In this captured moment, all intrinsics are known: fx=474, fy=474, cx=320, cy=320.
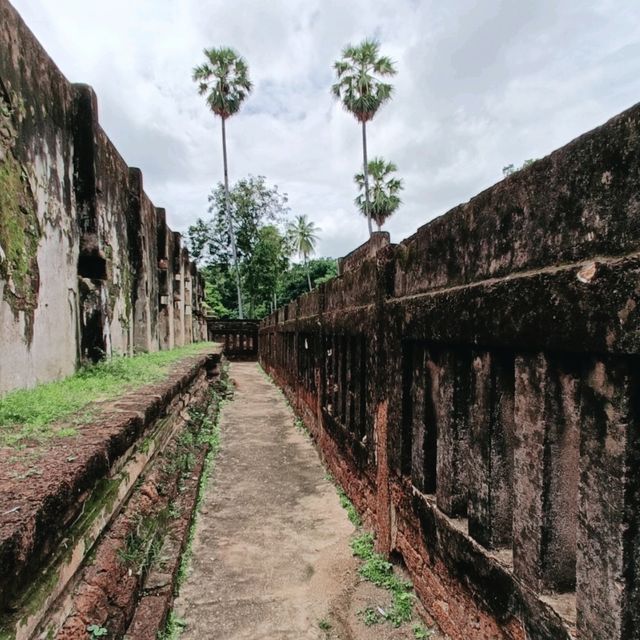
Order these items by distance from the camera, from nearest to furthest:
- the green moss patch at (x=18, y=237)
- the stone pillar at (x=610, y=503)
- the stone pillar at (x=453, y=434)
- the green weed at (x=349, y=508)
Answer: the stone pillar at (x=610, y=503), the stone pillar at (x=453, y=434), the green moss patch at (x=18, y=237), the green weed at (x=349, y=508)

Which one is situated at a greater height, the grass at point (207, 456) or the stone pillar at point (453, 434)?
the stone pillar at point (453, 434)

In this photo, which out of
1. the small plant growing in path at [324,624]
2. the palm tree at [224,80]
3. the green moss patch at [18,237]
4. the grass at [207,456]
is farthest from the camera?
the palm tree at [224,80]

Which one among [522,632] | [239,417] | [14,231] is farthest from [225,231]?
[522,632]

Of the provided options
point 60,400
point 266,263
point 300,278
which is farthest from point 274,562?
point 300,278

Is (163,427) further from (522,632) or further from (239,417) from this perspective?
(239,417)

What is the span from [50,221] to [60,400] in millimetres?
1429

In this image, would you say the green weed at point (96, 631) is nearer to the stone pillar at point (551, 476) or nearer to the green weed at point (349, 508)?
the stone pillar at point (551, 476)

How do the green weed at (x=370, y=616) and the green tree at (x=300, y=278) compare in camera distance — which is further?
the green tree at (x=300, y=278)

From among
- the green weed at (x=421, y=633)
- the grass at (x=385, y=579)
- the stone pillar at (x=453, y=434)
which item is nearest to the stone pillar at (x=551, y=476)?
the stone pillar at (x=453, y=434)

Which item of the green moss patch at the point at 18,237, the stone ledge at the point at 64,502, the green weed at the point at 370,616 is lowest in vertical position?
the green weed at the point at 370,616

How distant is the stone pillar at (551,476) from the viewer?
1.45 m

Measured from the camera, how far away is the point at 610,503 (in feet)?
3.94

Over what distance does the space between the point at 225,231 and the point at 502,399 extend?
3197cm

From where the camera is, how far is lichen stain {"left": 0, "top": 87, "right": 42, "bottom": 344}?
2717 mm
